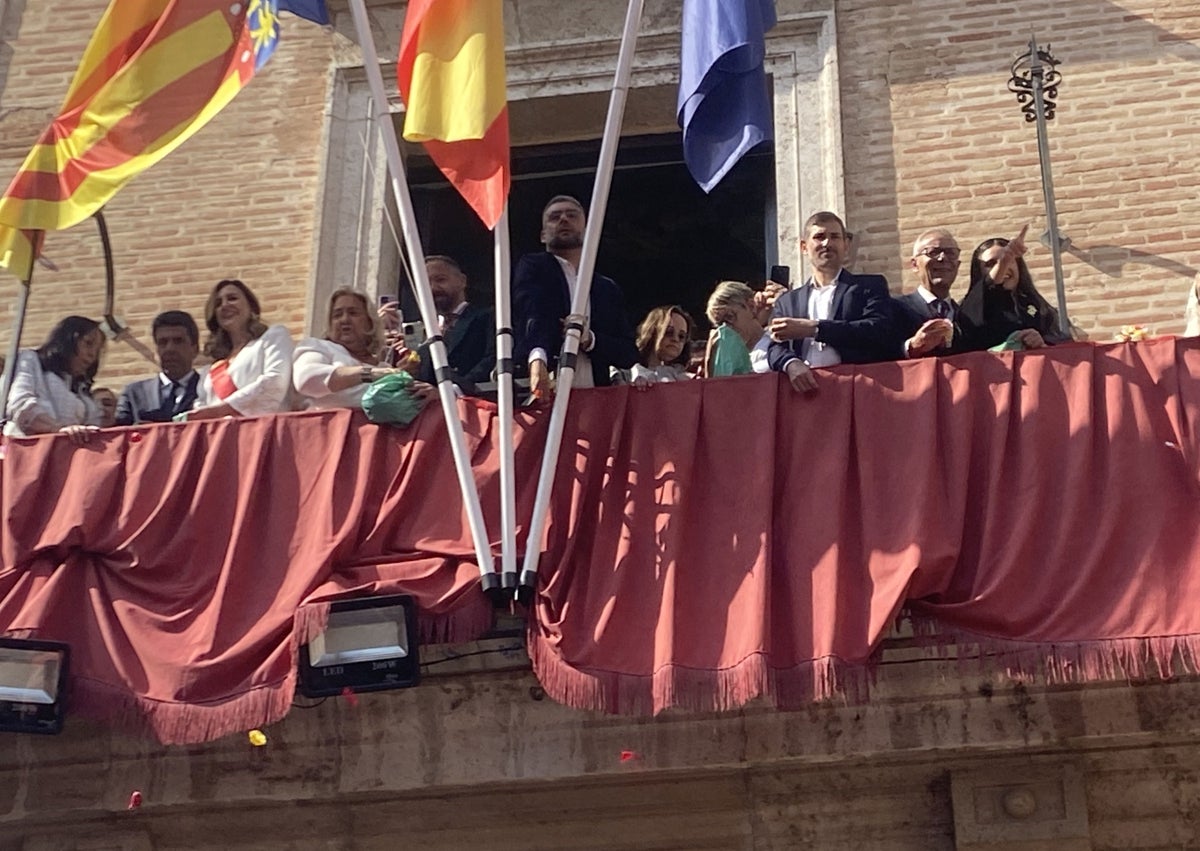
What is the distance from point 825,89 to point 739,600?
4147mm

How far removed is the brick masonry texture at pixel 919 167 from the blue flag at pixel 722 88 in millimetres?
1955

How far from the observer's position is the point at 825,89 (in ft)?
33.0

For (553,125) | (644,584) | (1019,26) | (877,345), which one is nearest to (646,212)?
(553,125)

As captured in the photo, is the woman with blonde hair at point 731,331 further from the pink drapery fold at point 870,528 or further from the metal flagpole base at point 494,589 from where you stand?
the metal flagpole base at point 494,589

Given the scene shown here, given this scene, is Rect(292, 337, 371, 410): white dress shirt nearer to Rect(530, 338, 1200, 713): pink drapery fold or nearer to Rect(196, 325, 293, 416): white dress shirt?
Rect(196, 325, 293, 416): white dress shirt

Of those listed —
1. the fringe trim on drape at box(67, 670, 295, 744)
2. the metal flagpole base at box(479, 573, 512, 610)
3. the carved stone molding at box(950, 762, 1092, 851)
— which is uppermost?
the metal flagpole base at box(479, 573, 512, 610)

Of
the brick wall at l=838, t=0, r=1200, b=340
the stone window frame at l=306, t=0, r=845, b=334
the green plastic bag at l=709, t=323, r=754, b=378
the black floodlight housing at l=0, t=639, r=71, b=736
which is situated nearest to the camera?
the black floodlight housing at l=0, t=639, r=71, b=736

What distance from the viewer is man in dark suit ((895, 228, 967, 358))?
24.0 feet

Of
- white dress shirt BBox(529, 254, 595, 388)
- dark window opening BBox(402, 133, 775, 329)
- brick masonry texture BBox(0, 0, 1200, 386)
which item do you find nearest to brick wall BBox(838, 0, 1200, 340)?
brick masonry texture BBox(0, 0, 1200, 386)

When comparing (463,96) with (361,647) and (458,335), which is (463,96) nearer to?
(458,335)

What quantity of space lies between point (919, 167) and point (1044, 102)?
0.67 metres

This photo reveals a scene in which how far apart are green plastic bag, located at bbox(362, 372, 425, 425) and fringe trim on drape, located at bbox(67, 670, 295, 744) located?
112cm

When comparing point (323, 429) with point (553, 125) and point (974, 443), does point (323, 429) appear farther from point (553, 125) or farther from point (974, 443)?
point (553, 125)

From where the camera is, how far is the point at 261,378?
7.76m
